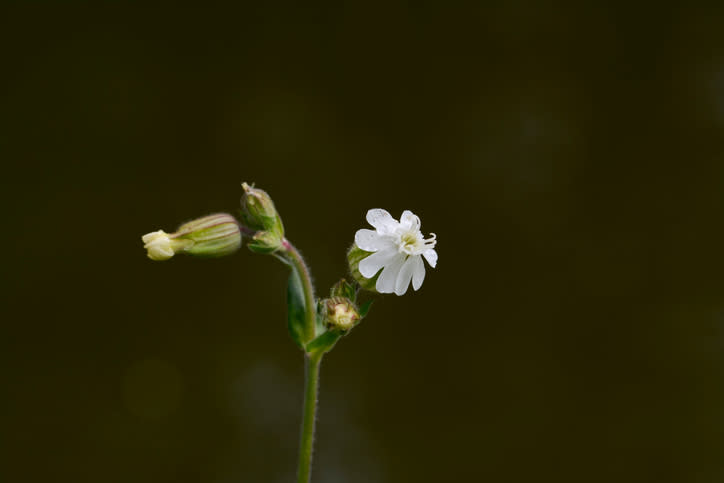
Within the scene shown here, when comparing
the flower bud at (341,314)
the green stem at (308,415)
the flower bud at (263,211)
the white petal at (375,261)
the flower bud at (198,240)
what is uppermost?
the flower bud at (263,211)

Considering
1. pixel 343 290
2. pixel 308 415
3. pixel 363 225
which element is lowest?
pixel 308 415

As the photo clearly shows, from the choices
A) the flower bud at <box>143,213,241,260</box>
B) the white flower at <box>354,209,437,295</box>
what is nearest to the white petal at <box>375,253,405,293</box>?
the white flower at <box>354,209,437,295</box>

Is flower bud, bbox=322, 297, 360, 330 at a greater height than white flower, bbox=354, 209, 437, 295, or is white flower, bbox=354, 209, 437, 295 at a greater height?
white flower, bbox=354, 209, 437, 295

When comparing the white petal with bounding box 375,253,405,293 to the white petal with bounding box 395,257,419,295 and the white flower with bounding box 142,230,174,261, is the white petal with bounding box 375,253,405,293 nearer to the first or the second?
the white petal with bounding box 395,257,419,295

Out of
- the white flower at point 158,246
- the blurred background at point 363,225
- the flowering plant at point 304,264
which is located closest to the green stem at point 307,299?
the flowering plant at point 304,264

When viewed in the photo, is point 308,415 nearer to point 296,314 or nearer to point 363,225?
point 296,314

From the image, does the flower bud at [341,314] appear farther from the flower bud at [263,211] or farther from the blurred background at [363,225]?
the blurred background at [363,225]

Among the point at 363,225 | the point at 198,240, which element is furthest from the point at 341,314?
the point at 363,225
